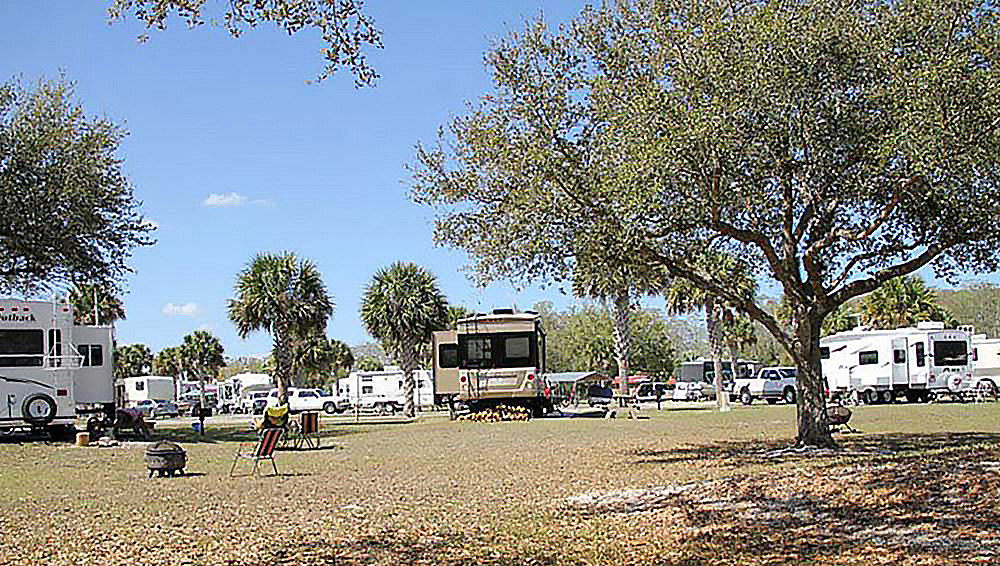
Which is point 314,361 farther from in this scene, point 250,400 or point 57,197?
point 57,197

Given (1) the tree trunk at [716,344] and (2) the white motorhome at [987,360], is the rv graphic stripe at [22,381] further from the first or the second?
(2) the white motorhome at [987,360]

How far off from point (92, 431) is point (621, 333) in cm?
2760

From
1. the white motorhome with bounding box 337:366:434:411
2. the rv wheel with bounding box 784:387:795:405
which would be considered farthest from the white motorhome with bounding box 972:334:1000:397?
the white motorhome with bounding box 337:366:434:411

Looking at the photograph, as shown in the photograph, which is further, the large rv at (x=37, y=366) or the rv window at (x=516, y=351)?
the rv window at (x=516, y=351)

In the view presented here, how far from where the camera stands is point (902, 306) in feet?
173

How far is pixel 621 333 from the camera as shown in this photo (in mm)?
48125

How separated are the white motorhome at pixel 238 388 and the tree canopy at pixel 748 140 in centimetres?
4665

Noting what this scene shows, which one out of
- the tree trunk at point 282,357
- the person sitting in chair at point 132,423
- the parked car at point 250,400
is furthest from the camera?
the parked car at point 250,400

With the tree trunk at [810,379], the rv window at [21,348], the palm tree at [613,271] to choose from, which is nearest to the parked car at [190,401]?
the rv window at [21,348]

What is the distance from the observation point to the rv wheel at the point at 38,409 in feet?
75.7

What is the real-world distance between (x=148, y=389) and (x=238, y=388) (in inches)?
392

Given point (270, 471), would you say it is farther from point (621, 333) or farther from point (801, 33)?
point (621, 333)

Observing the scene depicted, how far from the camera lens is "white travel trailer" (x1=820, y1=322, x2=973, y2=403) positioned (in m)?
40.5

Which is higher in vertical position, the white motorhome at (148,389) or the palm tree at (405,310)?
the palm tree at (405,310)
